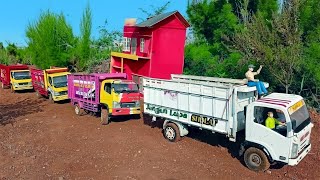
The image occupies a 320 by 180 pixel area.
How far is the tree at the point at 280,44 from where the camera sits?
14.6 metres

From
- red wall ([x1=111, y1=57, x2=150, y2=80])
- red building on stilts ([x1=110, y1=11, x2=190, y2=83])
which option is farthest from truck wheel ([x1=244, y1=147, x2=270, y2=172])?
red wall ([x1=111, y1=57, x2=150, y2=80])

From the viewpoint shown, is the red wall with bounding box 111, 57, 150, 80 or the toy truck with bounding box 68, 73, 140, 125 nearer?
the toy truck with bounding box 68, 73, 140, 125

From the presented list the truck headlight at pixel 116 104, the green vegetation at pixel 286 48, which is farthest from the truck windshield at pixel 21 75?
the green vegetation at pixel 286 48

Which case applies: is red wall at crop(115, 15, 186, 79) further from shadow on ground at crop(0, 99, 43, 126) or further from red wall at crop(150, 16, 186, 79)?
shadow on ground at crop(0, 99, 43, 126)

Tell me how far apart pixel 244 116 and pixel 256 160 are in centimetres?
151

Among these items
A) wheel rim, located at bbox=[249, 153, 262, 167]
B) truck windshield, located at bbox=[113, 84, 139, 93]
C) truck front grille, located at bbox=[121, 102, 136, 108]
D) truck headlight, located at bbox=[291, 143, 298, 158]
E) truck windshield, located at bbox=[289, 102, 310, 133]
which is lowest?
wheel rim, located at bbox=[249, 153, 262, 167]

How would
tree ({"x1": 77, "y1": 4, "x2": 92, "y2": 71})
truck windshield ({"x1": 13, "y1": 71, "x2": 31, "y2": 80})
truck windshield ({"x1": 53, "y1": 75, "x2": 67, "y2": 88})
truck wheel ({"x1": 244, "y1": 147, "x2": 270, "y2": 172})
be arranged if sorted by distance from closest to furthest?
truck wheel ({"x1": 244, "y1": 147, "x2": 270, "y2": 172}) → truck windshield ({"x1": 53, "y1": 75, "x2": 67, "y2": 88}) → truck windshield ({"x1": 13, "y1": 71, "x2": 31, "y2": 80}) → tree ({"x1": 77, "y1": 4, "x2": 92, "y2": 71})

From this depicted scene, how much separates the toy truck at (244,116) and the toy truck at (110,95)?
9.57 feet

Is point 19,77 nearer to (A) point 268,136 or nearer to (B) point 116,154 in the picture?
(B) point 116,154

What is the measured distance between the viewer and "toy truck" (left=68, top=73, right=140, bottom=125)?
51.2 ft

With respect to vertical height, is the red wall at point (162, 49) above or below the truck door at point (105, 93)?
above

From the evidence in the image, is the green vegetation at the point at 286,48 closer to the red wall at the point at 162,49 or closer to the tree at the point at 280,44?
the tree at the point at 280,44

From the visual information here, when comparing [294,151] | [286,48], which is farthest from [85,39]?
[294,151]

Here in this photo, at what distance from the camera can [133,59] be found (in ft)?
73.7
